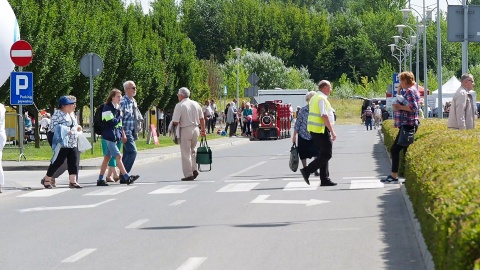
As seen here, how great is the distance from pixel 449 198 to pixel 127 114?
45.6 feet

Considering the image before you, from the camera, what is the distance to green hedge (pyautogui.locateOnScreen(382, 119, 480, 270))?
6656 mm

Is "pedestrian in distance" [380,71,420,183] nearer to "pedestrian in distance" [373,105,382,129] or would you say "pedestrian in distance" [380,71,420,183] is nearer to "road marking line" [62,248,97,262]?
"road marking line" [62,248,97,262]

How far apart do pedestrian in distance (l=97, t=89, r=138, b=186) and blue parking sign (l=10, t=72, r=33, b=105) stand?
611 cm

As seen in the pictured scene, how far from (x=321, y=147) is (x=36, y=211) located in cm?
533

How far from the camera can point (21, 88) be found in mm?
27141

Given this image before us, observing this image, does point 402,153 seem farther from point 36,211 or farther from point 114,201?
point 36,211

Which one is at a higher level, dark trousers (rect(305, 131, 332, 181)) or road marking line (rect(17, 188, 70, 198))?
dark trousers (rect(305, 131, 332, 181))

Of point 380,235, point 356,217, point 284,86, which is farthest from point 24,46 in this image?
point 284,86

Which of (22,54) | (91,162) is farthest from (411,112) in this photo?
(91,162)

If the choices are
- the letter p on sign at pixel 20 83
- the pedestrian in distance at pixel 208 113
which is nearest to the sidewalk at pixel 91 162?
the letter p on sign at pixel 20 83

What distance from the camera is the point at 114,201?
17.3m

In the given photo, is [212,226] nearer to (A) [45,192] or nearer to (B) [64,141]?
(A) [45,192]

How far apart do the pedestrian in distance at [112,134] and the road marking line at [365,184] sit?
4079mm

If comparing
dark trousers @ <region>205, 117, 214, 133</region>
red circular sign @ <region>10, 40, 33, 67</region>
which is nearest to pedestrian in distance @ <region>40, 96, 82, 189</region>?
red circular sign @ <region>10, 40, 33, 67</region>
